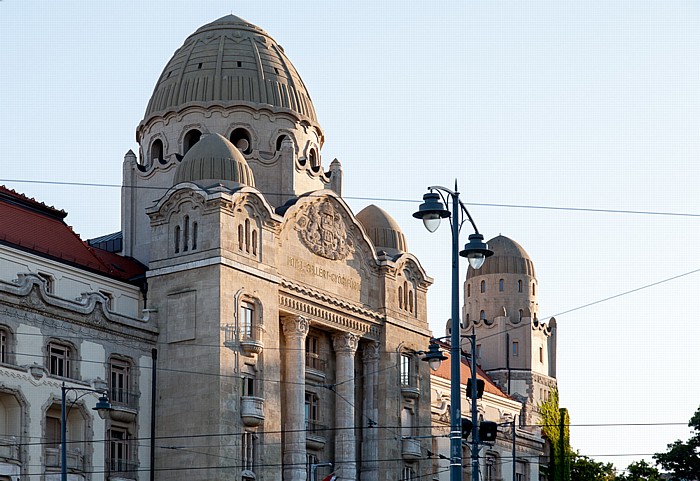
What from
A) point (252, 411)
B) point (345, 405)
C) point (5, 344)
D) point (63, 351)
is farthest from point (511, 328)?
point (5, 344)

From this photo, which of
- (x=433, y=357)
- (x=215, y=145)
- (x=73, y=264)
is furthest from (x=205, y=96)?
(x=433, y=357)

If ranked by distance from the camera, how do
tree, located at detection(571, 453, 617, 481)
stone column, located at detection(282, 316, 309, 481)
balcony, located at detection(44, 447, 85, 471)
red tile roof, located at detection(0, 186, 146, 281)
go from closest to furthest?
balcony, located at detection(44, 447, 85, 471) < red tile roof, located at detection(0, 186, 146, 281) < stone column, located at detection(282, 316, 309, 481) < tree, located at detection(571, 453, 617, 481)

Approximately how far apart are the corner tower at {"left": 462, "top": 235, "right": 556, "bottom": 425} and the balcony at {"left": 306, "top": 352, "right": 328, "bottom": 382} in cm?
4086

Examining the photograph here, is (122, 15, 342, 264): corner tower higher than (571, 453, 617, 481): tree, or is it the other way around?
(122, 15, 342, 264): corner tower

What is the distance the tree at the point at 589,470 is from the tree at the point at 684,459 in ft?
29.3

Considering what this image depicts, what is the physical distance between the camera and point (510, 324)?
118562mm

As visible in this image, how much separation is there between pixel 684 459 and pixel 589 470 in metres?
14.0

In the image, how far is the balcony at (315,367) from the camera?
76.8m

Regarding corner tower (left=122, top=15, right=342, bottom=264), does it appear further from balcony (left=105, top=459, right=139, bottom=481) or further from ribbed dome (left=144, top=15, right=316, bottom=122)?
balcony (left=105, top=459, right=139, bottom=481)

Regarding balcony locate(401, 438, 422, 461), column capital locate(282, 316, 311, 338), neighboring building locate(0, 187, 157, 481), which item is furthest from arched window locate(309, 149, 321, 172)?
balcony locate(401, 438, 422, 461)

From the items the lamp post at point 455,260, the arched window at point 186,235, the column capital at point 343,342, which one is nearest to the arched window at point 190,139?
the arched window at point 186,235

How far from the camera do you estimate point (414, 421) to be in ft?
273

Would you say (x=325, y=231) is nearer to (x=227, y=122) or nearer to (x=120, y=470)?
(x=227, y=122)

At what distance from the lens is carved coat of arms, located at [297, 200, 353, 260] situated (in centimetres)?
7688
